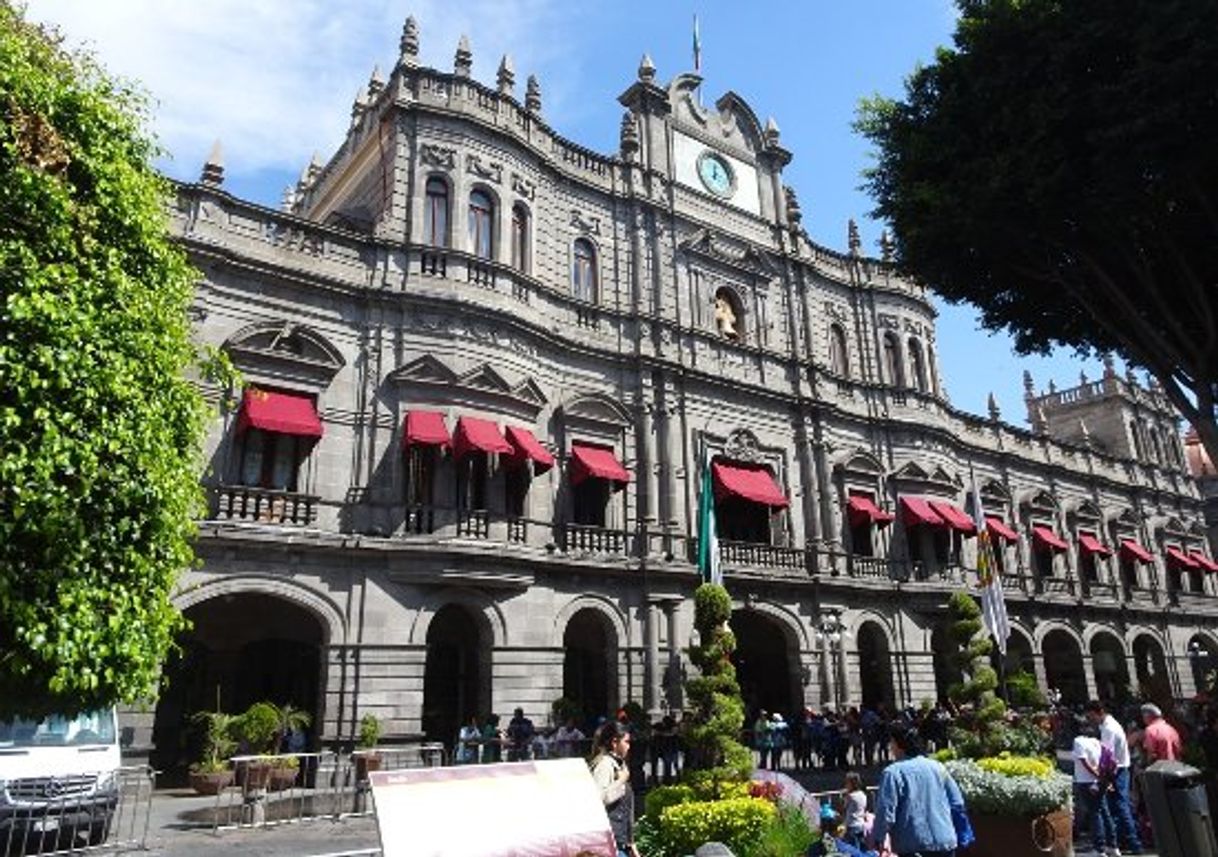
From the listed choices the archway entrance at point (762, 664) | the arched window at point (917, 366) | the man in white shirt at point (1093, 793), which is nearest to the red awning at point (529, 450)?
the archway entrance at point (762, 664)

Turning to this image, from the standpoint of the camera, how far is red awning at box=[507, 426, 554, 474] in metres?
18.5

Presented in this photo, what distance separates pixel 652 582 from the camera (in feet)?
66.8

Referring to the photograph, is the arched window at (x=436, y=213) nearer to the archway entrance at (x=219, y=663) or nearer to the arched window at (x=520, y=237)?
the arched window at (x=520, y=237)

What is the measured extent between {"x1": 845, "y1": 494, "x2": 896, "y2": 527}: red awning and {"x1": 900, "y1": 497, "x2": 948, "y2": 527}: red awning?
1.10 metres

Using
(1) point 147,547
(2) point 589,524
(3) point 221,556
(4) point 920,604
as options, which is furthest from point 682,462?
(1) point 147,547

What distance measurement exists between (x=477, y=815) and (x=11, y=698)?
3.81 m

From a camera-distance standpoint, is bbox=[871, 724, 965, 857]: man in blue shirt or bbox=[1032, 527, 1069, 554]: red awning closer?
bbox=[871, 724, 965, 857]: man in blue shirt

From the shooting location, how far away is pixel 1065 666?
33.9 m

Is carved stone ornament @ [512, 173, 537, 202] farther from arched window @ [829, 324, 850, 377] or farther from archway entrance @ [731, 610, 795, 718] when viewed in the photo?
archway entrance @ [731, 610, 795, 718]

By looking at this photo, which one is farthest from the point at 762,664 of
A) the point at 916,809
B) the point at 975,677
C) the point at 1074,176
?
the point at 916,809

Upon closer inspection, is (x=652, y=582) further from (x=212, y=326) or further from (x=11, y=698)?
(x=11, y=698)

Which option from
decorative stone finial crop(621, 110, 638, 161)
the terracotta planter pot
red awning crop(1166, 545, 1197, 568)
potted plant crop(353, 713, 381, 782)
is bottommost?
the terracotta planter pot

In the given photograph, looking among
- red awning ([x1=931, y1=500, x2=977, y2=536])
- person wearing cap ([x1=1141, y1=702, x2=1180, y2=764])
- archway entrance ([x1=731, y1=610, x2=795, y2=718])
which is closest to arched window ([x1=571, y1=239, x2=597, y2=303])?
archway entrance ([x1=731, y1=610, x2=795, y2=718])

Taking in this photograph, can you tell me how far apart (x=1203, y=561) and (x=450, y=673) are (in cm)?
3662
